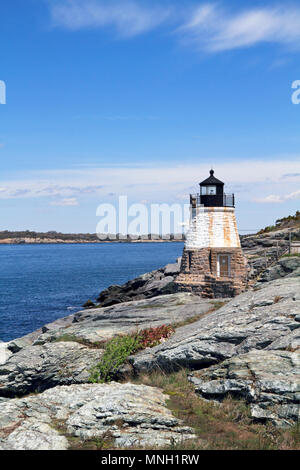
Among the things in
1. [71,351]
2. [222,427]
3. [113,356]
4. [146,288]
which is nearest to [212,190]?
[71,351]

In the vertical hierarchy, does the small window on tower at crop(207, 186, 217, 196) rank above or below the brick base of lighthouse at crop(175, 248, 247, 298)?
above

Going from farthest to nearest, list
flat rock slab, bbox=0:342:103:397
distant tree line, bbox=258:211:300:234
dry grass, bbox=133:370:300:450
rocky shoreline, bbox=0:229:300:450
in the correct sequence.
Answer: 1. distant tree line, bbox=258:211:300:234
2. flat rock slab, bbox=0:342:103:397
3. rocky shoreline, bbox=0:229:300:450
4. dry grass, bbox=133:370:300:450

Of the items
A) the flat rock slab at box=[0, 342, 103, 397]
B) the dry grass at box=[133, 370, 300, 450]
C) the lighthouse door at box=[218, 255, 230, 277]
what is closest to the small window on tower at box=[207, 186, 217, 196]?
the lighthouse door at box=[218, 255, 230, 277]

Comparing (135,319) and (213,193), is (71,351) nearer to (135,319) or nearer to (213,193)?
(135,319)

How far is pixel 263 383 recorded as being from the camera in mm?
10047

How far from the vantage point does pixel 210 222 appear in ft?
93.4

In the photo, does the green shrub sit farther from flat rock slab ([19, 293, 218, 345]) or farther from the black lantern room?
the black lantern room

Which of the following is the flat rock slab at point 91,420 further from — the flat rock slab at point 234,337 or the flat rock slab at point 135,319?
the flat rock slab at point 135,319

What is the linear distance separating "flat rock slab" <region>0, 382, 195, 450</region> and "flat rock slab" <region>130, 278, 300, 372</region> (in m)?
2.55

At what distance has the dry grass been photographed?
27.1 feet

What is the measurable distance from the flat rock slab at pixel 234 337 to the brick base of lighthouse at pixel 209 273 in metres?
11.7

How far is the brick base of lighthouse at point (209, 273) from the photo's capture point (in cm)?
2798

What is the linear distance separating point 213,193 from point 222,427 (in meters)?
20.5
